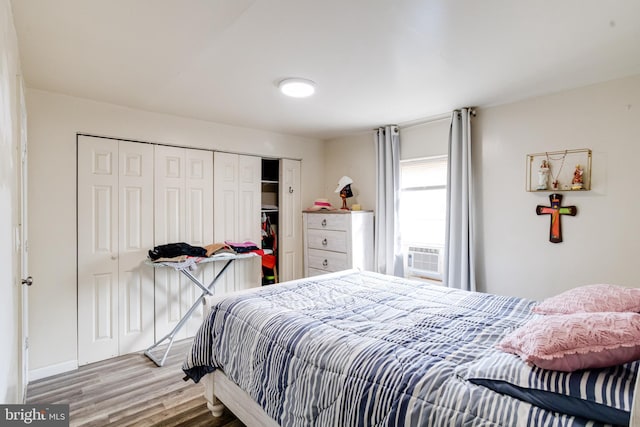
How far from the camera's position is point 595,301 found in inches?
57.7

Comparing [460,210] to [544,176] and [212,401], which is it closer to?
[544,176]

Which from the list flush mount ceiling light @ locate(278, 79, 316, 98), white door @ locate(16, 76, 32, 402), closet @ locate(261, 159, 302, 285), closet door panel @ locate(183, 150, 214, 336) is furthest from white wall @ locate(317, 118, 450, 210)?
white door @ locate(16, 76, 32, 402)

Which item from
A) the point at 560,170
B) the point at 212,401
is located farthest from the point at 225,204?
the point at 560,170

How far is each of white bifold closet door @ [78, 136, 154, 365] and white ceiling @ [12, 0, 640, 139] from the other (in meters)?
0.54

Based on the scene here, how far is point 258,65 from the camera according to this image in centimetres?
218

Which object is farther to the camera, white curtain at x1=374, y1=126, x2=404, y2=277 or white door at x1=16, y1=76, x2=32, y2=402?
white curtain at x1=374, y1=126, x2=404, y2=277

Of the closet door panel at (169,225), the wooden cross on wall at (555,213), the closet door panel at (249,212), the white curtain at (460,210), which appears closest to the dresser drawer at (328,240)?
the closet door panel at (249,212)

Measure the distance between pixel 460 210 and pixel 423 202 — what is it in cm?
54

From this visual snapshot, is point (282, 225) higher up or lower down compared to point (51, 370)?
higher up

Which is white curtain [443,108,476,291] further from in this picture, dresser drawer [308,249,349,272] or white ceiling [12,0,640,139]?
dresser drawer [308,249,349,272]

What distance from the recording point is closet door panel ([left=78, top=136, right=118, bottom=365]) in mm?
2852

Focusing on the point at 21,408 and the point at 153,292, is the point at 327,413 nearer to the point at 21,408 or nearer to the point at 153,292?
the point at 21,408

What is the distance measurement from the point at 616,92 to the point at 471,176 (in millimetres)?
1157

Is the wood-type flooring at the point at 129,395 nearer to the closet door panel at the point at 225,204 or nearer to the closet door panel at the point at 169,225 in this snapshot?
the closet door panel at the point at 169,225
